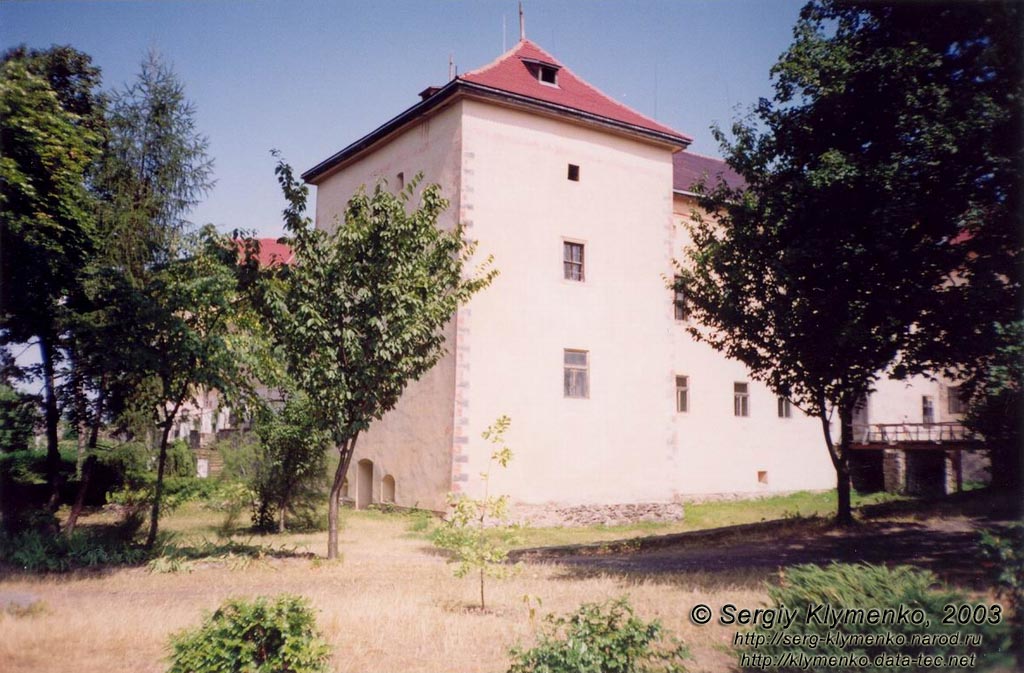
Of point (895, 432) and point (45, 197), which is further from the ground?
point (45, 197)

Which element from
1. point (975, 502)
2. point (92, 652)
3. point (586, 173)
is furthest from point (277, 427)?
point (975, 502)

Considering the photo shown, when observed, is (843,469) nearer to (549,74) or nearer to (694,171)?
(549,74)

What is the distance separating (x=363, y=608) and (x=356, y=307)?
5321 mm

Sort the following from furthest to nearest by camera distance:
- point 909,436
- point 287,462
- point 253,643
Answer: point 909,436, point 287,462, point 253,643

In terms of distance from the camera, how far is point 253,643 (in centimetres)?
543

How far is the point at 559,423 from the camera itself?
63.0 ft

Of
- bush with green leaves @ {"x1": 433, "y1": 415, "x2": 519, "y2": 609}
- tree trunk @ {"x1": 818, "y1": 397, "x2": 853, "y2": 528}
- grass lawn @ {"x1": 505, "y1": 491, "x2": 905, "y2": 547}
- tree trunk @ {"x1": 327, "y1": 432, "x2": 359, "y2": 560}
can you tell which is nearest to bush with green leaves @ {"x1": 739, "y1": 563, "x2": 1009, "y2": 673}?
bush with green leaves @ {"x1": 433, "y1": 415, "x2": 519, "y2": 609}

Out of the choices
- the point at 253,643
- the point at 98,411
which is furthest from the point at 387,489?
the point at 253,643

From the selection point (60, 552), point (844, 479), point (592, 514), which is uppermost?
point (844, 479)

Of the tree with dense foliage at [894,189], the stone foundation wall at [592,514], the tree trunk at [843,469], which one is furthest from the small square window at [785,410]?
the tree with dense foliage at [894,189]

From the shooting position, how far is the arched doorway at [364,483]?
852 inches

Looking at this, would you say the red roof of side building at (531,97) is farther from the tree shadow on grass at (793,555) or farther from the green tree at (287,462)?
the tree shadow on grass at (793,555)

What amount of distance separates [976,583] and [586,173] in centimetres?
1490

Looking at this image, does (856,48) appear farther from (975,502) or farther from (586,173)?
(975,502)
